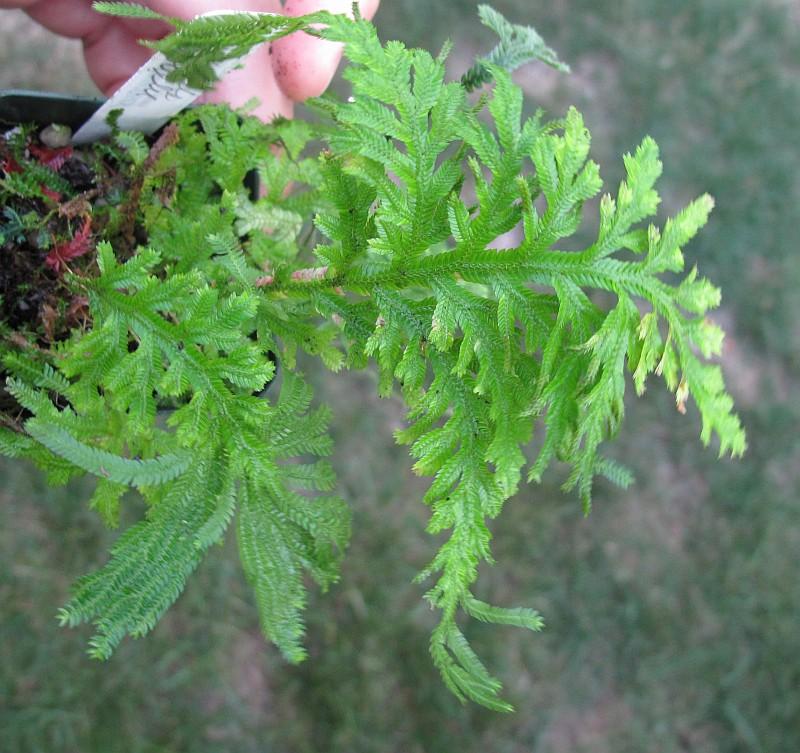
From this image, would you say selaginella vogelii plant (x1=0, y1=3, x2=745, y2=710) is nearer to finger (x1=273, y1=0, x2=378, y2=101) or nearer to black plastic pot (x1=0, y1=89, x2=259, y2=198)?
black plastic pot (x1=0, y1=89, x2=259, y2=198)

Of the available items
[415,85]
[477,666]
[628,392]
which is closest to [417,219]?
[415,85]

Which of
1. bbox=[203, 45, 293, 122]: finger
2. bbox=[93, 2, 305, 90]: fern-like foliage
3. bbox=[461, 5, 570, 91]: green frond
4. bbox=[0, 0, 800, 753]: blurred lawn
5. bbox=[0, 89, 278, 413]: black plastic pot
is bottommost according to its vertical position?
bbox=[0, 0, 800, 753]: blurred lawn

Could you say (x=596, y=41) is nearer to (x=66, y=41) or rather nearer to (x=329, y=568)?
(x=66, y=41)

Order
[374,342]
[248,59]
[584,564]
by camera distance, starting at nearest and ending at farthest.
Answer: [374,342], [248,59], [584,564]

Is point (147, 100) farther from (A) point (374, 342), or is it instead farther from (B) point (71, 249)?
(A) point (374, 342)

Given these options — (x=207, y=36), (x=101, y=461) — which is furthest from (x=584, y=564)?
(x=207, y=36)

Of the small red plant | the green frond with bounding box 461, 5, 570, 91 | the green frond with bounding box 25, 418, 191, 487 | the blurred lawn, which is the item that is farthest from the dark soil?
the blurred lawn

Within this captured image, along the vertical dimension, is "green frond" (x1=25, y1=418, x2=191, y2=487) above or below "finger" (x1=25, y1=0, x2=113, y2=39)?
below
